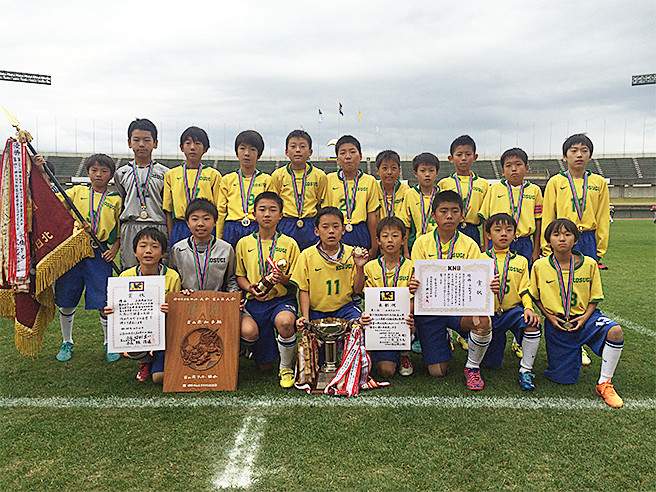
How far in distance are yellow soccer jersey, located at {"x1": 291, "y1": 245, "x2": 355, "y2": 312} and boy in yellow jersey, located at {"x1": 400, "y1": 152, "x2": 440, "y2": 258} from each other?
92 cm

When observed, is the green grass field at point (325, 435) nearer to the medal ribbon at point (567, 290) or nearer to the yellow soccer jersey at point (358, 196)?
the medal ribbon at point (567, 290)

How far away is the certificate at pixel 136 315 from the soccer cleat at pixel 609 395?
10.5 ft

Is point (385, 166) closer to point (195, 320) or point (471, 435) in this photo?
point (195, 320)

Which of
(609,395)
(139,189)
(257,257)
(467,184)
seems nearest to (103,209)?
(139,189)

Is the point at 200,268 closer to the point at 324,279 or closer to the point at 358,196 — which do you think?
the point at 324,279

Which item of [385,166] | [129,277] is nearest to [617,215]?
[385,166]

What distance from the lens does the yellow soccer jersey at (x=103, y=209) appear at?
14.3 ft

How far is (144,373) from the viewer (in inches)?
146

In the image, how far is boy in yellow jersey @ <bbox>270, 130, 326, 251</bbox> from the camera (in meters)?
4.60

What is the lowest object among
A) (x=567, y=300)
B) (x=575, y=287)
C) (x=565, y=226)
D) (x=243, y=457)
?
(x=243, y=457)

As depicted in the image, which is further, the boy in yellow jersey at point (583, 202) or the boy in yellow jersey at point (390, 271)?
the boy in yellow jersey at point (583, 202)

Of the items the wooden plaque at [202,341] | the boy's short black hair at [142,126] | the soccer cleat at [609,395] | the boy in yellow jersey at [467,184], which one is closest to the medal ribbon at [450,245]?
the boy in yellow jersey at [467,184]

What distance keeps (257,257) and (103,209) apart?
1.66 m

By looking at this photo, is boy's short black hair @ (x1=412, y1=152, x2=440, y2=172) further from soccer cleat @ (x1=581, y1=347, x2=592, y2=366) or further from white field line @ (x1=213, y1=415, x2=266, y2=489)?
white field line @ (x1=213, y1=415, x2=266, y2=489)
